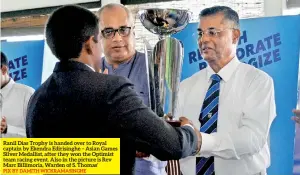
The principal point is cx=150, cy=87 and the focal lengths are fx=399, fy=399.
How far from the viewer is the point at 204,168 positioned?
1.16m

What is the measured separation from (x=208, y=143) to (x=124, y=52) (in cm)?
39

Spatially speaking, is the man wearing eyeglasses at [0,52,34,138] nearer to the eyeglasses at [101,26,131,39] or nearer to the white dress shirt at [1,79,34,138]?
the white dress shirt at [1,79,34,138]

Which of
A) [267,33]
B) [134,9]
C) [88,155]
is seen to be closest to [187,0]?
[134,9]

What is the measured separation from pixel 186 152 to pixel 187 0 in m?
1.07

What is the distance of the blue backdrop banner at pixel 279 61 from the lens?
140 cm

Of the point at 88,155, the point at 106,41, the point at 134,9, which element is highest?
the point at 134,9

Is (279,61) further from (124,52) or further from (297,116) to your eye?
(124,52)

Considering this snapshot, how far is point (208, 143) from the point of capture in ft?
3.14

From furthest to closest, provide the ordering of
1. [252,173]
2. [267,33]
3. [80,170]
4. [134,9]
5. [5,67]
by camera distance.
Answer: [134,9] < [5,67] < [267,33] < [252,173] < [80,170]

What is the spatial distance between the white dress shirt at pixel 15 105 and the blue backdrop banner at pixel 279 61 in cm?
82

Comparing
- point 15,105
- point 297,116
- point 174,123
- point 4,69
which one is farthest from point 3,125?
point 297,116

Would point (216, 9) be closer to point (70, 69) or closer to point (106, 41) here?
point (106, 41)

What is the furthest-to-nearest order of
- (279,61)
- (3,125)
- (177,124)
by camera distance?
(279,61)
(3,125)
(177,124)

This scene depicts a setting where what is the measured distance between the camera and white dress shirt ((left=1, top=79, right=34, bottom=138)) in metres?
1.34
